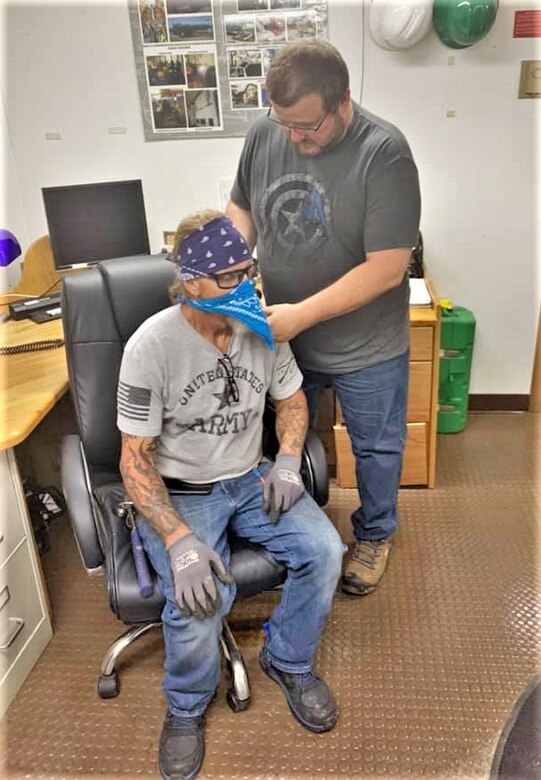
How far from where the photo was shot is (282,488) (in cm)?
145

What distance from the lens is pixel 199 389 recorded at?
4.67 ft

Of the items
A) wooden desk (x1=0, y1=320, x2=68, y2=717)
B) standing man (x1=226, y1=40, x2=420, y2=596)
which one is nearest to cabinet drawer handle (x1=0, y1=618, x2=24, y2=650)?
wooden desk (x1=0, y1=320, x2=68, y2=717)

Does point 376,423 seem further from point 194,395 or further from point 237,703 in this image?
point 237,703

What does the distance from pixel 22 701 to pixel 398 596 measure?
103 centimetres

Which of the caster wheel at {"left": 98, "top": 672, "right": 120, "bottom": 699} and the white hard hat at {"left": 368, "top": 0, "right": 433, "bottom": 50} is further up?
the white hard hat at {"left": 368, "top": 0, "right": 433, "bottom": 50}

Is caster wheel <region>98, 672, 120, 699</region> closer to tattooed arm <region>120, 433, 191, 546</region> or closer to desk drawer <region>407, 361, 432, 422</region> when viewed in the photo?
tattooed arm <region>120, 433, 191, 546</region>

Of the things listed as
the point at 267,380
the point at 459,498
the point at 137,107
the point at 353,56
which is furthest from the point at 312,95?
the point at 459,498

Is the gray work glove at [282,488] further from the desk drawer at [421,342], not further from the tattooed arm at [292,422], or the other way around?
the desk drawer at [421,342]

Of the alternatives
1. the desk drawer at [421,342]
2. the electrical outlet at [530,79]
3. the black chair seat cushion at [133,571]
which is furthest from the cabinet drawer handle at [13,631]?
the electrical outlet at [530,79]

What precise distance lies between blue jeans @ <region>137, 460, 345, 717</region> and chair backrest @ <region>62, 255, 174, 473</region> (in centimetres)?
27

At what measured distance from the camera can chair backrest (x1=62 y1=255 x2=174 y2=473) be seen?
4.92ft

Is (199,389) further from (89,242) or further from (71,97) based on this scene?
(71,97)

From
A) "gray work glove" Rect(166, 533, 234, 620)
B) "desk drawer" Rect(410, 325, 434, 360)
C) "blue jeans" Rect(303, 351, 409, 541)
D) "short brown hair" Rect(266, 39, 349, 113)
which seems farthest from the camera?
"desk drawer" Rect(410, 325, 434, 360)

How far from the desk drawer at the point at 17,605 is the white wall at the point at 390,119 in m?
1.51
